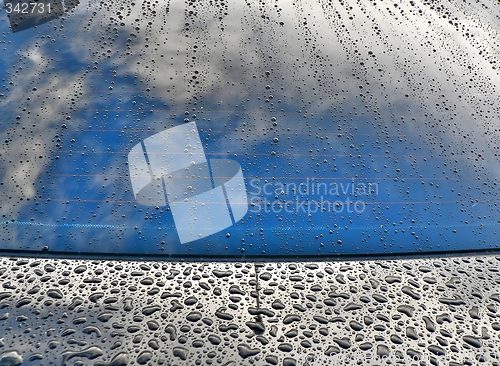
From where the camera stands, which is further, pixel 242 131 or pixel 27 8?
pixel 27 8

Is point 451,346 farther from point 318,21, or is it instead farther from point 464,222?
point 318,21

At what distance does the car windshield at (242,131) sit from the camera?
5.60 ft

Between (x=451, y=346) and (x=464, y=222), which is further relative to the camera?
(x=464, y=222)

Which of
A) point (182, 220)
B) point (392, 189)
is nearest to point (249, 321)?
point (182, 220)

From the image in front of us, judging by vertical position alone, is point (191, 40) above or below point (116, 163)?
above

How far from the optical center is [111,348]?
127 cm

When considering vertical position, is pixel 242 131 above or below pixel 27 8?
below

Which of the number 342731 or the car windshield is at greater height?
the number 342731

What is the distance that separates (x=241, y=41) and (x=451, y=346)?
1703 mm

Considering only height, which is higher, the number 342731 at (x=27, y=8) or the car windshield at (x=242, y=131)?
the number 342731 at (x=27, y=8)

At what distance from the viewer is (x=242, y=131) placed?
1982 mm

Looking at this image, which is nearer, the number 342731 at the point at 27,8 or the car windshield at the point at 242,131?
the car windshield at the point at 242,131

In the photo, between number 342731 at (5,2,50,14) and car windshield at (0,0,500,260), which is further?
number 342731 at (5,2,50,14)

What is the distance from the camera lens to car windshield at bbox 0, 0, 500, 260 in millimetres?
1707
